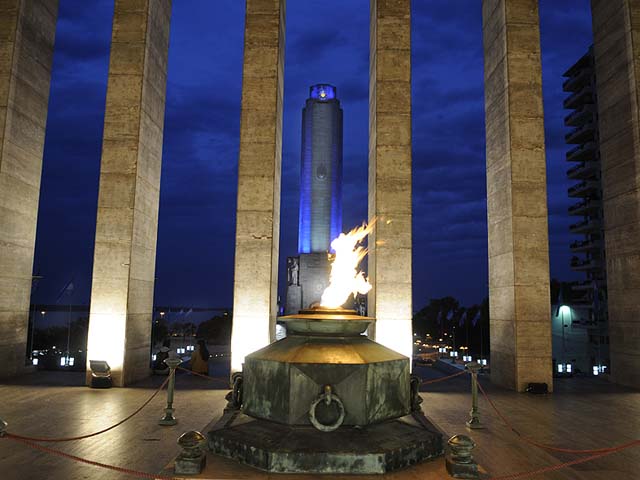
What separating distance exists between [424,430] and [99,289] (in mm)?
10514

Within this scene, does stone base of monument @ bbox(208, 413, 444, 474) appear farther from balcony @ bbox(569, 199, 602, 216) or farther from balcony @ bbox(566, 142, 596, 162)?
balcony @ bbox(566, 142, 596, 162)

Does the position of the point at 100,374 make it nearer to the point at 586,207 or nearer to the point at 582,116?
the point at 586,207

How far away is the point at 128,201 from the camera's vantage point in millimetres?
13734

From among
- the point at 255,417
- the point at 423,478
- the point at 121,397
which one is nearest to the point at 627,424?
the point at 423,478

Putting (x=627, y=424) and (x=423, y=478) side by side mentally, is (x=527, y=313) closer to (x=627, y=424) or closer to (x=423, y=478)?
(x=627, y=424)

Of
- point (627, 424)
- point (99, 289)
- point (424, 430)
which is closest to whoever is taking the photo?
point (424, 430)

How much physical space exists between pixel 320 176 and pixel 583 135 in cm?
2466

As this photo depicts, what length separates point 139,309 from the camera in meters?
14.0

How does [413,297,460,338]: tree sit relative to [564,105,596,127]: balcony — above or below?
below

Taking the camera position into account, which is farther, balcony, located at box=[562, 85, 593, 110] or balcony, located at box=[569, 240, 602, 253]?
balcony, located at box=[562, 85, 593, 110]

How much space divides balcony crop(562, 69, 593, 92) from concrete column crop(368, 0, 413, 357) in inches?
1407

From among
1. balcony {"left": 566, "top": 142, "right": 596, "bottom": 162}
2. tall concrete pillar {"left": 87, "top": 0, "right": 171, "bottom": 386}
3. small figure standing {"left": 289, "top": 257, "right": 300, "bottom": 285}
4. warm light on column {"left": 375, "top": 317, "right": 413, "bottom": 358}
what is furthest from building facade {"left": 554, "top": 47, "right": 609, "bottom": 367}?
tall concrete pillar {"left": 87, "top": 0, "right": 171, "bottom": 386}

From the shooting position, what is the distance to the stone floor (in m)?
6.32

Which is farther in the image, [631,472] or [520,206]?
[520,206]
